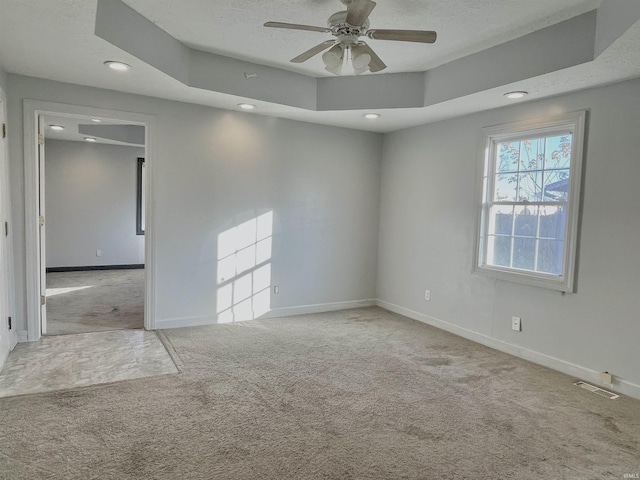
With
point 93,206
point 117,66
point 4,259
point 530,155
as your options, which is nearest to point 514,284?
point 530,155

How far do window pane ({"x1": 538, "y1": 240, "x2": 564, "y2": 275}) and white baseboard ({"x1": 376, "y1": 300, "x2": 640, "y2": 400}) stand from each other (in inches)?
30.2

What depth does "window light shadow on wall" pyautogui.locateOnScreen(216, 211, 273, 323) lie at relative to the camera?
15.7ft

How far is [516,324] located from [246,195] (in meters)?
3.16

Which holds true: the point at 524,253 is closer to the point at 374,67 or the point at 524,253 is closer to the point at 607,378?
the point at 607,378

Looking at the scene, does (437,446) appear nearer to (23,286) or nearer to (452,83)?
(452,83)

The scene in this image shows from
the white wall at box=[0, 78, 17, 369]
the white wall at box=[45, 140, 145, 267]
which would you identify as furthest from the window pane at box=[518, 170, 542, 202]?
the white wall at box=[45, 140, 145, 267]

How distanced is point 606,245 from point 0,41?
15.5 ft

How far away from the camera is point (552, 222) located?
12.2ft

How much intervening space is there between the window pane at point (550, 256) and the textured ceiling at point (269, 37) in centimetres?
131

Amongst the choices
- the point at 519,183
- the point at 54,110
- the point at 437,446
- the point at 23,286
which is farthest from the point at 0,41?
the point at 519,183

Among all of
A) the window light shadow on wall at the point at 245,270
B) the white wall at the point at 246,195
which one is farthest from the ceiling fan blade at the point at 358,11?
the window light shadow on wall at the point at 245,270

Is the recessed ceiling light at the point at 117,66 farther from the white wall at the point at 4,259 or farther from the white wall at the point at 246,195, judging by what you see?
the white wall at the point at 4,259

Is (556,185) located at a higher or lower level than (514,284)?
higher

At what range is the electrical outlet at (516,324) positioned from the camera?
3943 millimetres
